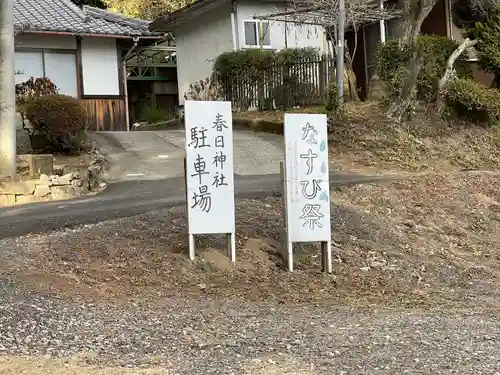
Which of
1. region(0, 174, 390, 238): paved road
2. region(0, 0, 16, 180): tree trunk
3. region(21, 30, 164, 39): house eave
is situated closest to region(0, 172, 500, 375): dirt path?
region(0, 174, 390, 238): paved road

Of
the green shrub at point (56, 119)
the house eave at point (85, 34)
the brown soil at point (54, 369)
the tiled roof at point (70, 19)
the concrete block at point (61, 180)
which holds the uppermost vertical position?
the tiled roof at point (70, 19)

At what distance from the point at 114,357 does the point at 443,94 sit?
45.4ft

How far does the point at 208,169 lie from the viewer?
766 centimetres

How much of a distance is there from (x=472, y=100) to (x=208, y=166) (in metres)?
10.7

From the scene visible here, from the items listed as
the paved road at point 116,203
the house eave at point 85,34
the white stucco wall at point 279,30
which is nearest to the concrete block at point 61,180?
the paved road at point 116,203

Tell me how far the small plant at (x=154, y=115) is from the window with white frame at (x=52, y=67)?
5320mm

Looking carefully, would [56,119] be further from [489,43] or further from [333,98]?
[489,43]

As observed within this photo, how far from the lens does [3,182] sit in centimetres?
1134

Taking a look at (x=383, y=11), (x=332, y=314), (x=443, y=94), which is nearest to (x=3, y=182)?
(x=332, y=314)

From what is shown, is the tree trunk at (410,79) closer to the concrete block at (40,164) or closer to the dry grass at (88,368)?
the concrete block at (40,164)

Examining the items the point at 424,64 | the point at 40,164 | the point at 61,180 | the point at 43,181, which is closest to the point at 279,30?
the point at 424,64

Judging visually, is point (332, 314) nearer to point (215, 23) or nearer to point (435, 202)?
point (435, 202)

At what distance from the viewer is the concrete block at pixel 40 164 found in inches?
507

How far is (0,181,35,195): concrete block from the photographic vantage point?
11.3m
